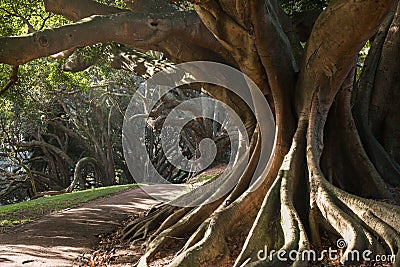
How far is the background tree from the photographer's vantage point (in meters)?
4.59

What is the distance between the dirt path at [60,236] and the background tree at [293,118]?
1004 millimetres

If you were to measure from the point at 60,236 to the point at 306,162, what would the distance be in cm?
469

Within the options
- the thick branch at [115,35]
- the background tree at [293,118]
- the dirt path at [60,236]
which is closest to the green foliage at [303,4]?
the background tree at [293,118]

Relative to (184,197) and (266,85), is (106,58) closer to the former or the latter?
Answer: (184,197)

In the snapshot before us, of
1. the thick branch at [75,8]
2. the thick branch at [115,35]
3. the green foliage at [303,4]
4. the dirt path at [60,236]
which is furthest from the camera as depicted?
the green foliage at [303,4]

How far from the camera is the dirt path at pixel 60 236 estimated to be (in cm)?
629

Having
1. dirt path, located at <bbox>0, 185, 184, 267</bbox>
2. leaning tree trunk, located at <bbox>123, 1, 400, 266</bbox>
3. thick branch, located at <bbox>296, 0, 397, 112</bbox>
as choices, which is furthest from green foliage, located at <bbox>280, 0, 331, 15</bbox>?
dirt path, located at <bbox>0, 185, 184, 267</bbox>

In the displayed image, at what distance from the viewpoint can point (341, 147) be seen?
625 centimetres

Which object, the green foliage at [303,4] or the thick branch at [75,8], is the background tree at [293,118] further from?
the green foliage at [303,4]

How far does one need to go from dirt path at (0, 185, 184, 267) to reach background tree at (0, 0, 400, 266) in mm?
1004

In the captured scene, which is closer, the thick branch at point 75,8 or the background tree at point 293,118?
the background tree at point 293,118

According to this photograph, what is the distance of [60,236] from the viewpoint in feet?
25.4

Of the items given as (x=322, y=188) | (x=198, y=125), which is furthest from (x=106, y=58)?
(x=198, y=125)

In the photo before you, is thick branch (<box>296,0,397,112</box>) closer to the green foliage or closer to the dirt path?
the green foliage
